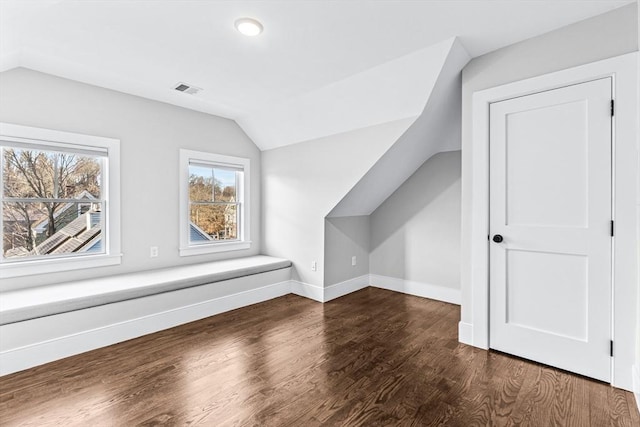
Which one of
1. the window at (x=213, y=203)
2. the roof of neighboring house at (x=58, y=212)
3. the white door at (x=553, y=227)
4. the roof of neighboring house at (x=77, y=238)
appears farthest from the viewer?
the window at (x=213, y=203)

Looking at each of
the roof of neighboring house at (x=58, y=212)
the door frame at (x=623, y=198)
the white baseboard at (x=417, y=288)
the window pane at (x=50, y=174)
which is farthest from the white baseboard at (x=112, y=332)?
the door frame at (x=623, y=198)

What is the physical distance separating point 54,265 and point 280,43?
107 inches

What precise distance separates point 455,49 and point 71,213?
12.1 feet

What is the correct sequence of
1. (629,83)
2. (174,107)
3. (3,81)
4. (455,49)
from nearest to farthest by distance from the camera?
1. (629,83)
2. (455,49)
3. (3,81)
4. (174,107)

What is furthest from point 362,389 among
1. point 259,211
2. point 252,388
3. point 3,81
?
point 3,81

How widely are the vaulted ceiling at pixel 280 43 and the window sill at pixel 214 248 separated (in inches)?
68.1

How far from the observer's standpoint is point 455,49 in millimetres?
2338

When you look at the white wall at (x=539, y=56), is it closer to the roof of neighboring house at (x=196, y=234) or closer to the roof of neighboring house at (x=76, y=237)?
the roof of neighboring house at (x=196, y=234)

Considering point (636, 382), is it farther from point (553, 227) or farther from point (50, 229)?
point (50, 229)

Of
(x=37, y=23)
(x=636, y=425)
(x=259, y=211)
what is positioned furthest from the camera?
(x=259, y=211)

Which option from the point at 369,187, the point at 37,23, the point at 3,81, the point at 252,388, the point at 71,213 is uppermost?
the point at 37,23

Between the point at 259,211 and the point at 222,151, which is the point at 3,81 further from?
the point at 259,211

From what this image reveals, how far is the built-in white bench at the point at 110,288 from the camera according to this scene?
2.24m

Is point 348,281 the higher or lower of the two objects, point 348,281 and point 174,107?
the lower
